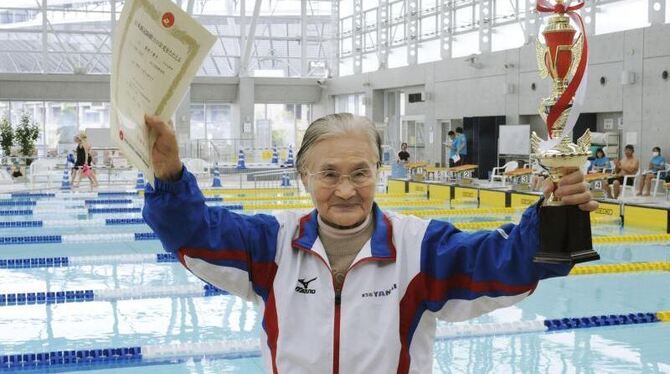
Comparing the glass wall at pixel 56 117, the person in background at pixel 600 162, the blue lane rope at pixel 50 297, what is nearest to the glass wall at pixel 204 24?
the glass wall at pixel 56 117

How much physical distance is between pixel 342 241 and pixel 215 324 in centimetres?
444

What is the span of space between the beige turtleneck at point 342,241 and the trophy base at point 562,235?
1.19ft

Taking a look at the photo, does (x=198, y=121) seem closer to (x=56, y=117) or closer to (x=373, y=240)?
(x=56, y=117)

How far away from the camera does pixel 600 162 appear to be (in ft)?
49.5

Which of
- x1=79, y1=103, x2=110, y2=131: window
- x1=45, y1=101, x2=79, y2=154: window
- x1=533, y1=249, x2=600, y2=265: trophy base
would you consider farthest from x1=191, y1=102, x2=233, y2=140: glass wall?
x1=533, y1=249, x2=600, y2=265: trophy base

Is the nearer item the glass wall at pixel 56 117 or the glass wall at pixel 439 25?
the glass wall at pixel 439 25

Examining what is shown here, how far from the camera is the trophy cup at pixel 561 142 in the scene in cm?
159

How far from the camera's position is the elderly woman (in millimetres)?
1683

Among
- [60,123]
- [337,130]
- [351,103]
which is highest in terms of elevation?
[351,103]

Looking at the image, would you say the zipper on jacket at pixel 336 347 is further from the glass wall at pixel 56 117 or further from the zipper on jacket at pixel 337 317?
the glass wall at pixel 56 117

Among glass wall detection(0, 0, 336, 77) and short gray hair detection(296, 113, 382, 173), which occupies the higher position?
glass wall detection(0, 0, 336, 77)

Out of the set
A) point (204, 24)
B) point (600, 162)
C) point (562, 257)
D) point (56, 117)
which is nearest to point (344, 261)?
point (562, 257)

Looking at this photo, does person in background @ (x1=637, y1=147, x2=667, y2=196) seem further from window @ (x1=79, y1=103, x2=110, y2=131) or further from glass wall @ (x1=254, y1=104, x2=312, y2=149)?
window @ (x1=79, y1=103, x2=110, y2=131)

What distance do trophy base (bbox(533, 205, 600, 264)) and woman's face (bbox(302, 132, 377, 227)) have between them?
0.37m
